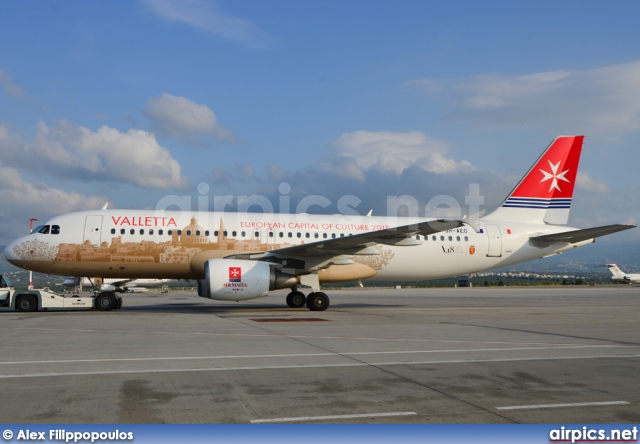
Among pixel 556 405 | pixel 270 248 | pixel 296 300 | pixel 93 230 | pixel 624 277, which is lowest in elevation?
pixel 556 405

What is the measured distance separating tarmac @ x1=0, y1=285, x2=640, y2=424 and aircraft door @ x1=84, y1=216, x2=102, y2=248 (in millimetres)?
6109

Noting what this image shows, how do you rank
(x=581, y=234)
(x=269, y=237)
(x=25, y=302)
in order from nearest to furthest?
(x=25, y=302)
(x=269, y=237)
(x=581, y=234)

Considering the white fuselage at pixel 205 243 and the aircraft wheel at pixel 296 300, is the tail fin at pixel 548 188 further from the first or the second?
the aircraft wheel at pixel 296 300

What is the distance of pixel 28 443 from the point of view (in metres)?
5.34

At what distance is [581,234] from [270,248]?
13098mm

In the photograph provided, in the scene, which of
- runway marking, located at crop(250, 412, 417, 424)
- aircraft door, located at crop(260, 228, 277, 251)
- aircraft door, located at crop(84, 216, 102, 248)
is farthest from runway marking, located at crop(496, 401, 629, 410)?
aircraft door, located at crop(84, 216, 102, 248)

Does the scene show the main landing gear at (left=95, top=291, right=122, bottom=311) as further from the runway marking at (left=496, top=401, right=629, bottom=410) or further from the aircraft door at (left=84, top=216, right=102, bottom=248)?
the runway marking at (left=496, top=401, right=629, bottom=410)

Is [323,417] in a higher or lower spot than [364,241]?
lower

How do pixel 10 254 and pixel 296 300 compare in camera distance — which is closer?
pixel 10 254

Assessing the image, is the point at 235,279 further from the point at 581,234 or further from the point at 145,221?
the point at 581,234

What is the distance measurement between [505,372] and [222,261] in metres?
12.6

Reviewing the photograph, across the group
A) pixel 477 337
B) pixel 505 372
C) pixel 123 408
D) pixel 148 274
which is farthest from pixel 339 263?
pixel 123 408

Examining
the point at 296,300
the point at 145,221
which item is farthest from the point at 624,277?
the point at 145,221

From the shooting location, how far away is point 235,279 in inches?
768
